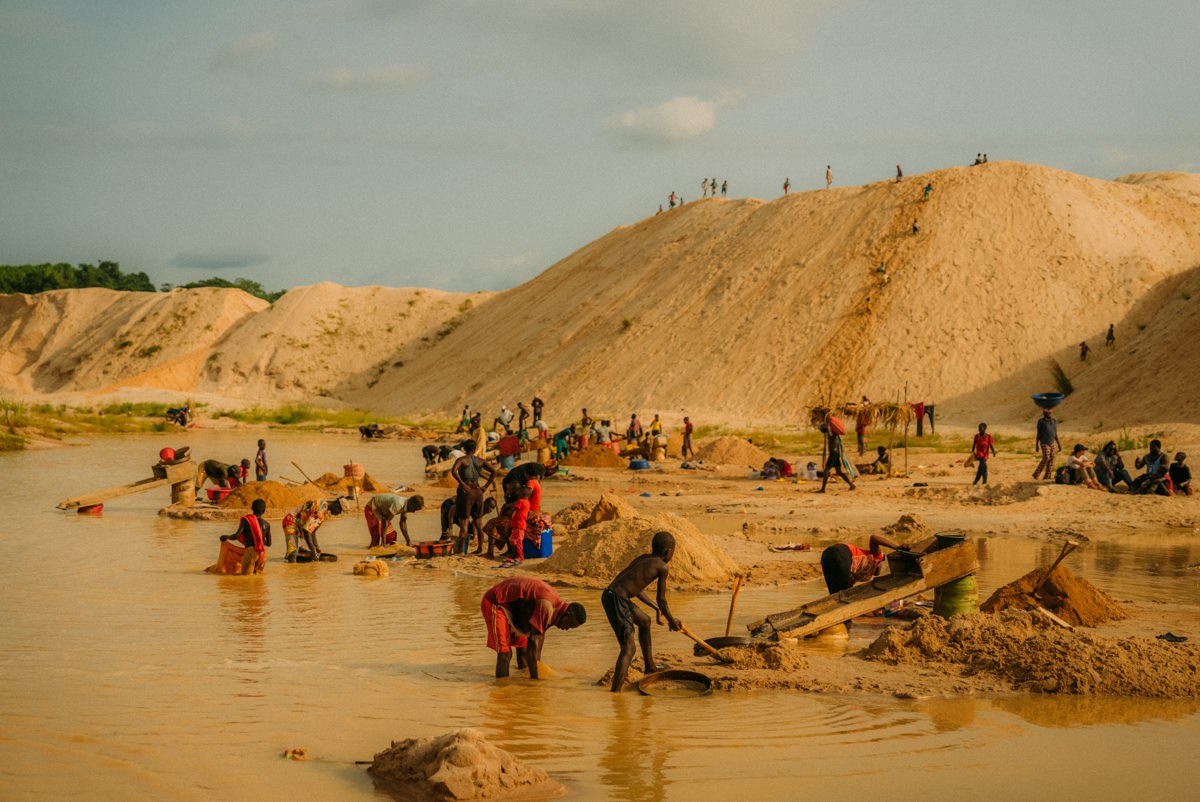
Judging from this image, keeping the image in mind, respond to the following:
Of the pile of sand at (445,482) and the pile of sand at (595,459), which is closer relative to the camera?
the pile of sand at (445,482)

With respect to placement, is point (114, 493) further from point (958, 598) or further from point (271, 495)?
point (958, 598)

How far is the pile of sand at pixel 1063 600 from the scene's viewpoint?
11.0 m

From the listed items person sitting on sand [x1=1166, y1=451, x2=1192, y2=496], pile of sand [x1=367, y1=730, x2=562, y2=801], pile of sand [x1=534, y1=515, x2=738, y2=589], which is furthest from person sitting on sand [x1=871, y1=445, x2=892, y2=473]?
pile of sand [x1=367, y1=730, x2=562, y2=801]

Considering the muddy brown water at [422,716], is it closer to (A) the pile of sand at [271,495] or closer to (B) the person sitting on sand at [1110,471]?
(A) the pile of sand at [271,495]

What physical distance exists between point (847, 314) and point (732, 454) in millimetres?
21405

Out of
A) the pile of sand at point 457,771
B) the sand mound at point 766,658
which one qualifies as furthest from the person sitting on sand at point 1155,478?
the pile of sand at point 457,771

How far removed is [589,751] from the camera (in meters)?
7.48

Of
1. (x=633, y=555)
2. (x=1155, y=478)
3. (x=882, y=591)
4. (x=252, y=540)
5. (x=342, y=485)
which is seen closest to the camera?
(x=882, y=591)

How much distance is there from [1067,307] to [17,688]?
151 ft

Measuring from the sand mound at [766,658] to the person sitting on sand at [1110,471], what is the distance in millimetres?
12982

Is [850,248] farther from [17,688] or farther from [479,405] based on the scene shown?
[17,688]

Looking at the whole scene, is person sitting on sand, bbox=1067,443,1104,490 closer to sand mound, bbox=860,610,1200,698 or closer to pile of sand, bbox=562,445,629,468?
sand mound, bbox=860,610,1200,698

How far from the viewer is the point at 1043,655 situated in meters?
9.15

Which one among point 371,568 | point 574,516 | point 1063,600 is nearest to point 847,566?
point 1063,600
